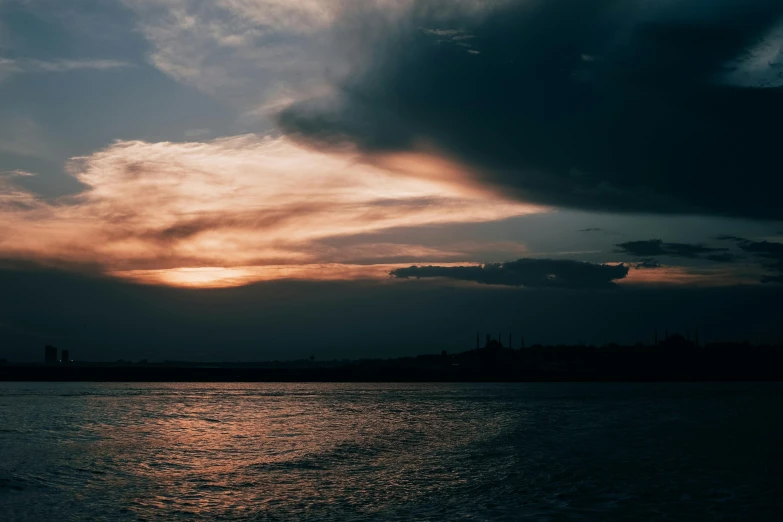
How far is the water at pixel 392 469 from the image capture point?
23.9m

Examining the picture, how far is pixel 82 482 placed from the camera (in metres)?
29.8

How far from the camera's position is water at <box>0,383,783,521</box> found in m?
23.9

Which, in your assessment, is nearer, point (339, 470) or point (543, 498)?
point (543, 498)

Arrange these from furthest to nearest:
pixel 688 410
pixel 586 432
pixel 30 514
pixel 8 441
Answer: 1. pixel 688 410
2. pixel 586 432
3. pixel 8 441
4. pixel 30 514

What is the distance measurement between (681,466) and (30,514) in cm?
3063

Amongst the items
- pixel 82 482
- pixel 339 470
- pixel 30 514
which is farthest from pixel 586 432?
pixel 30 514

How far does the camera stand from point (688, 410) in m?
79.2

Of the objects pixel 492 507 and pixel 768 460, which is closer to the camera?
pixel 492 507

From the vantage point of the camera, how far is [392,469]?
33688 mm

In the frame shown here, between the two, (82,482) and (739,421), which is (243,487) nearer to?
(82,482)

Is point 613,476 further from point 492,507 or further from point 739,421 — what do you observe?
point 739,421

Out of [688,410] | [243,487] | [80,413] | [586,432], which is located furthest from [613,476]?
[80,413]

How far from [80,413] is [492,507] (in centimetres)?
6374

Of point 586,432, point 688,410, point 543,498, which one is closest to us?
point 543,498
